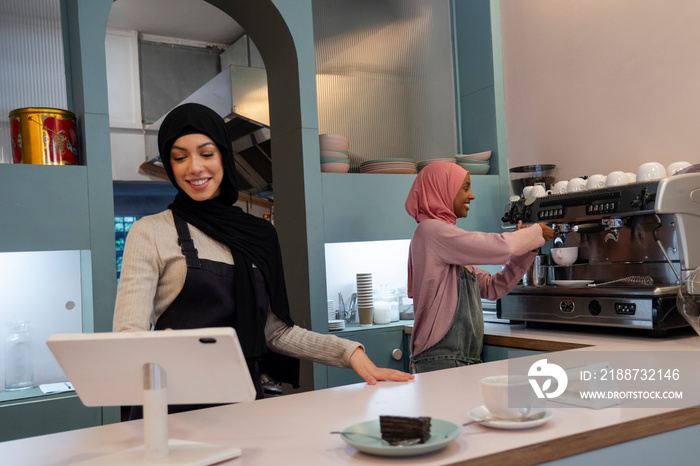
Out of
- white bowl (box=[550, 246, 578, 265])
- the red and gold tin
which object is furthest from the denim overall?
the red and gold tin

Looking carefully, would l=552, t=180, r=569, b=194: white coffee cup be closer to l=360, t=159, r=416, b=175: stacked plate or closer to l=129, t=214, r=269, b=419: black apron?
l=360, t=159, r=416, b=175: stacked plate

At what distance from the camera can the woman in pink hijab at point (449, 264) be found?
232cm

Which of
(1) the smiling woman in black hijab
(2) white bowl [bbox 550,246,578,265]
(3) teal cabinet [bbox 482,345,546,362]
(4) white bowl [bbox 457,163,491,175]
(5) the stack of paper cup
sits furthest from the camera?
(4) white bowl [bbox 457,163,491,175]

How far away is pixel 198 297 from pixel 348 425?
1.77 ft

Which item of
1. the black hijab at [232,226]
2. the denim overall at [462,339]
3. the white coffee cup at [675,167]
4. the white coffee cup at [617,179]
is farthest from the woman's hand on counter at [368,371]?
the white coffee cup at [675,167]

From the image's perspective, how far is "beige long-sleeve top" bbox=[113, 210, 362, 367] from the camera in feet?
4.65

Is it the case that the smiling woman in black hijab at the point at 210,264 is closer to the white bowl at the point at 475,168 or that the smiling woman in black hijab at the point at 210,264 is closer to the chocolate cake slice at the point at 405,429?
the chocolate cake slice at the point at 405,429

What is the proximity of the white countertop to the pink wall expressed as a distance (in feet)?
5.37

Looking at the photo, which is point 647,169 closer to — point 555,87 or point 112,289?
point 555,87

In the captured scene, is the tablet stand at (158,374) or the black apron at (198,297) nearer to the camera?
the tablet stand at (158,374)

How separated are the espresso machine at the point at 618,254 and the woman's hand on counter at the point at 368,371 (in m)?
1.03

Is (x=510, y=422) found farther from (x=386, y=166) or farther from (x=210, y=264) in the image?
(x=386, y=166)

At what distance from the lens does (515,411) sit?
1.13 m

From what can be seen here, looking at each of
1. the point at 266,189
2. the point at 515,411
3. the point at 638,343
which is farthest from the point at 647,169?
the point at 266,189
